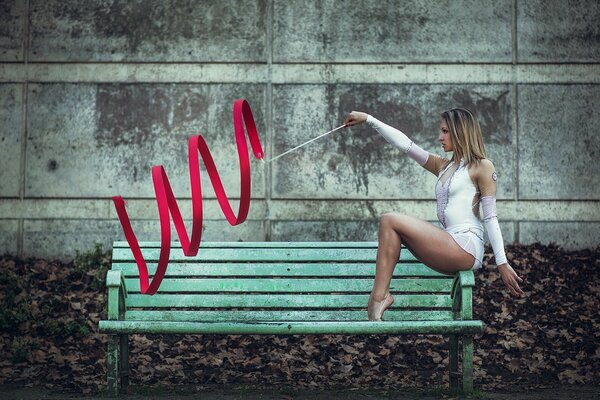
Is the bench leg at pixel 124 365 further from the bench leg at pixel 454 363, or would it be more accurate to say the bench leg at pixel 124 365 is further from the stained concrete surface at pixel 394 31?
the stained concrete surface at pixel 394 31

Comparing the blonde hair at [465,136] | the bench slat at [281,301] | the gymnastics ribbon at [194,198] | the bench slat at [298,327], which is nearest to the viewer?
the gymnastics ribbon at [194,198]

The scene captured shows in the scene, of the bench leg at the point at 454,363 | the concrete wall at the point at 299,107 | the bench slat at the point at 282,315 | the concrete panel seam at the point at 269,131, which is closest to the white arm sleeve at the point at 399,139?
the bench slat at the point at 282,315

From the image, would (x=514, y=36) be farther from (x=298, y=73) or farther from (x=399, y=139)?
(x=399, y=139)

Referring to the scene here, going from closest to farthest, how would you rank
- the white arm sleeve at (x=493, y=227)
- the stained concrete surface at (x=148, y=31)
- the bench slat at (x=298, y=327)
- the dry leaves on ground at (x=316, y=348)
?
the bench slat at (x=298, y=327), the white arm sleeve at (x=493, y=227), the dry leaves on ground at (x=316, y=348), the stained concrete surface at (x=148, y=31)

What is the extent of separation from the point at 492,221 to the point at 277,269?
1512 millimetres

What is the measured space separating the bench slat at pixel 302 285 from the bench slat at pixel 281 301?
0.05 meters

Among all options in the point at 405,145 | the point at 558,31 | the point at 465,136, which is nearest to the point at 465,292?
the point at 465,136

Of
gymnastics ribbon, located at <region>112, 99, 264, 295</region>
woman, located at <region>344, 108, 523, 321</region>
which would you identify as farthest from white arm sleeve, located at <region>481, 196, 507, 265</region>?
gymnastics ribbon, located at <region>112, 99, 264, 295</region>

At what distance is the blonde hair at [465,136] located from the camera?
219 inches

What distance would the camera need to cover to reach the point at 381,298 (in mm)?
5309

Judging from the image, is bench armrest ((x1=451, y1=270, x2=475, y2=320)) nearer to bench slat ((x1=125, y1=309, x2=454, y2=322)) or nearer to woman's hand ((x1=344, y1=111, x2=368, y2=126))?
bench slat ((x1=125, y1=309, x2=454, y2=322))

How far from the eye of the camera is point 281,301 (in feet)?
18.9

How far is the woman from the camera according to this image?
529 centimetres

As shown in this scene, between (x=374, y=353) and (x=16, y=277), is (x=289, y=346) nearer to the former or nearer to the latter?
(x=374, y=353)
